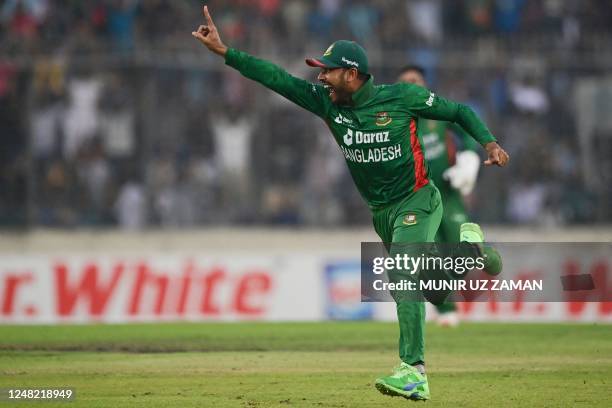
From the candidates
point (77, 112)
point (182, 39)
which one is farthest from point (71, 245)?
point (182, 39)

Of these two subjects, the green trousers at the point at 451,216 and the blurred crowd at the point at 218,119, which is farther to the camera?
the blurred crowd at the point at 218,119

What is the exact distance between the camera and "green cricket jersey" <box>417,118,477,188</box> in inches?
550

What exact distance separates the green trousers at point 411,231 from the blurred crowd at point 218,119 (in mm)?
8769

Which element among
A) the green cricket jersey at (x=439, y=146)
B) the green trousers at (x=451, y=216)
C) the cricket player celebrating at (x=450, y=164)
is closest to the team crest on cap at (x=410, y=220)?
the green trousers at (x=451, y=216)

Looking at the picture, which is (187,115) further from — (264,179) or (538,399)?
(538,399)

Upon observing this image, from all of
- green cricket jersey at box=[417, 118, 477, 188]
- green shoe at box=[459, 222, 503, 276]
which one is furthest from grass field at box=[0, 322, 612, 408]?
green cricket jersey at box=[417, 118, 477, 188]

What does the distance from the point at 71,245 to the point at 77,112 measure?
1.96m

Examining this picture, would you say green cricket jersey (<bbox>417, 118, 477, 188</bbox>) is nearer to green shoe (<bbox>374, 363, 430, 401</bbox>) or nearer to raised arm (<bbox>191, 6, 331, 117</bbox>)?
raised arm (<bbox>191, 6, 331, 117</bbox>)

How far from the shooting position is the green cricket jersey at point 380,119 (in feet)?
28.8

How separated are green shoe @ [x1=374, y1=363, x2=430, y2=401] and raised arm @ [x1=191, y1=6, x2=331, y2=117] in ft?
6.80

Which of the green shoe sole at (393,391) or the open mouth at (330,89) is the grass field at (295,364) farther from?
the open mouth at (330,89)

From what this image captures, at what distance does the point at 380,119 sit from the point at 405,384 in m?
1.98

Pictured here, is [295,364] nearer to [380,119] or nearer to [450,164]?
[380,119]

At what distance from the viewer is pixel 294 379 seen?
9.80 meters
